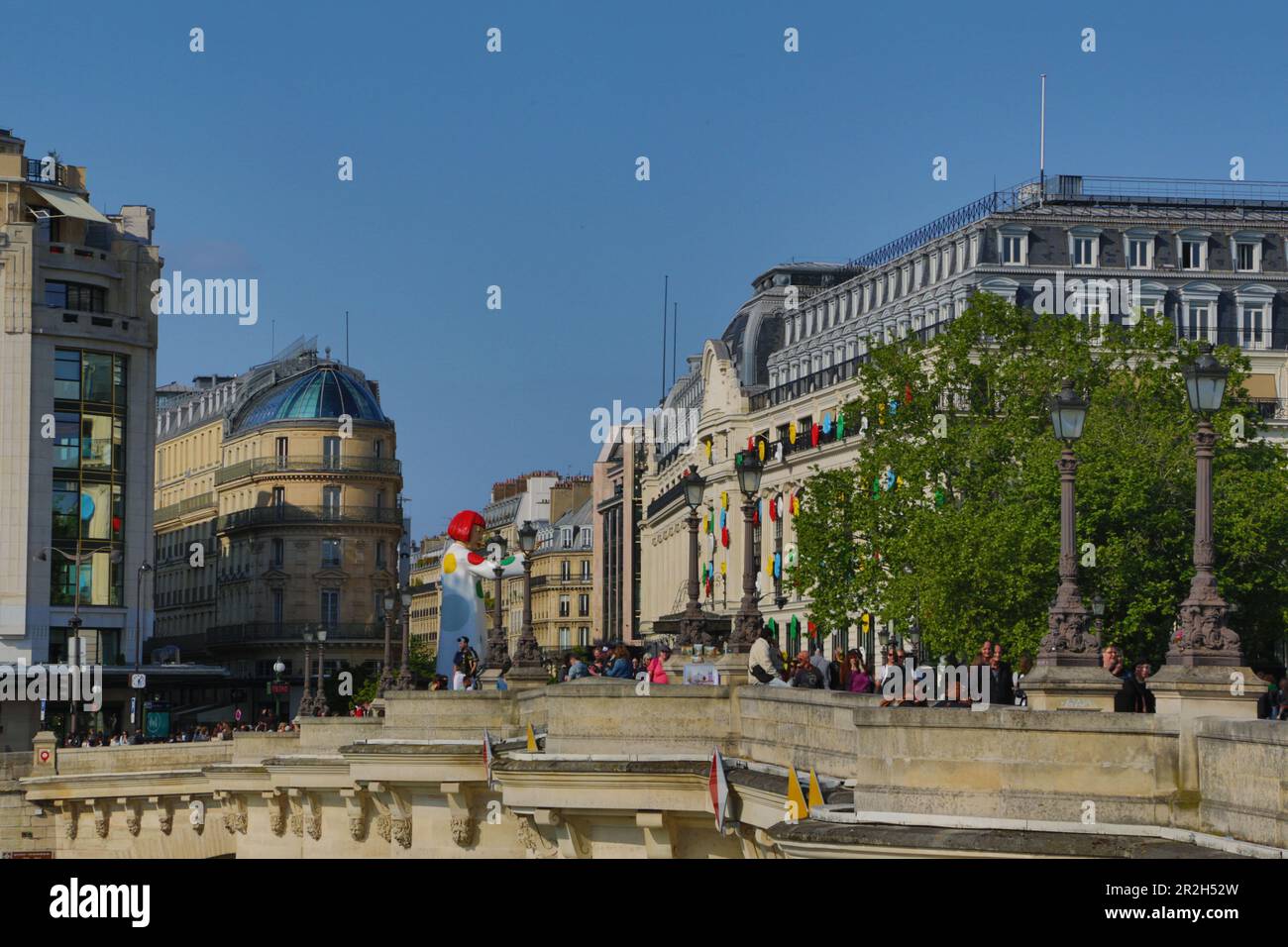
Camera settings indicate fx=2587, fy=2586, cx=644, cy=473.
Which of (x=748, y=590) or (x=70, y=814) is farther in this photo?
(x=70, y=814)

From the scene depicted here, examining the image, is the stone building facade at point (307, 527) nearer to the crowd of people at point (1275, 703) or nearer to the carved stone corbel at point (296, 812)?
the carved stone corbel at point (296, 812)

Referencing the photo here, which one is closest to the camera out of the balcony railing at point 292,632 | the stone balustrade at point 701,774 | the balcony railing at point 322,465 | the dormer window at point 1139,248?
the stone balustrade at point 701,774

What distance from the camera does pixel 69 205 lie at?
9762cm

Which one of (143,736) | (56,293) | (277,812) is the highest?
(56,293)

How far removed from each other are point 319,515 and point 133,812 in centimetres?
5937

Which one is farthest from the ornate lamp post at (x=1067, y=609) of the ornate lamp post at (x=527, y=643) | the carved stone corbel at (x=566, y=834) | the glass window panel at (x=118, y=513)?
the glass window panel at (x=118, y=513)

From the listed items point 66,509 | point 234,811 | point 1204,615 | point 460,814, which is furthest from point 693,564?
point 66,509

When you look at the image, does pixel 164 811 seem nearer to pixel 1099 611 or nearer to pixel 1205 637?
pixel 1099 611

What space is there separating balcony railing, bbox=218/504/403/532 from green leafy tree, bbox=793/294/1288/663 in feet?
205

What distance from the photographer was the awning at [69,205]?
96.9 meters

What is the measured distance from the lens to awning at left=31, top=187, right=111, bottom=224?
96.9 m

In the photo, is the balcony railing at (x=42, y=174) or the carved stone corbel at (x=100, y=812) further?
the balcony railing at (x=42, y=174)

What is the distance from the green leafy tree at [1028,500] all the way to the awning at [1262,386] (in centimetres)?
1993
